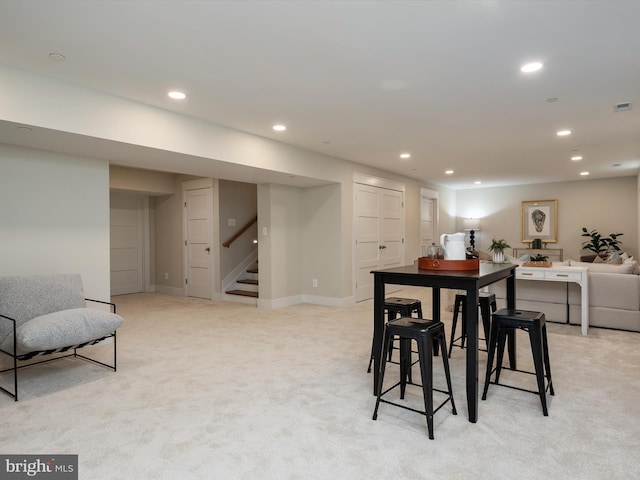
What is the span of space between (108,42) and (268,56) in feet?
3.31

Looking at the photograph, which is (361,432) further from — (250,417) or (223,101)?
(223,101)

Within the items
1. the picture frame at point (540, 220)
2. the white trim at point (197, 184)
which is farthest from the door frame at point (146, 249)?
the picture frame at point (540, 220)

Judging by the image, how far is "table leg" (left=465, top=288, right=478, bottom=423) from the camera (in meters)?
2.33

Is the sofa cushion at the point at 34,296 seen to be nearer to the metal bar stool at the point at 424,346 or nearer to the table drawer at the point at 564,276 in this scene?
the metal bar stool at the point at 424,346

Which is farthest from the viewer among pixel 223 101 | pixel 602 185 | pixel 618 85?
pixel 602 185

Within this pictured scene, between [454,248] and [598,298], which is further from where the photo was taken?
[598,298]

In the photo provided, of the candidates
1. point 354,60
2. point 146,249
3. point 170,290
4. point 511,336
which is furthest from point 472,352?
point 146,249

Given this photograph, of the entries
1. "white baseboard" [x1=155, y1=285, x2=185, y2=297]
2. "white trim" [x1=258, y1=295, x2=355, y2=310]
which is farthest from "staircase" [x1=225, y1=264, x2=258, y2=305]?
"white baseboard" [x1=155, y1=285, x2=185, y2=297]

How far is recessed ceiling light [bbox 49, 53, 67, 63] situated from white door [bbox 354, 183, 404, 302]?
4.46 meters

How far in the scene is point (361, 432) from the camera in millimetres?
2244

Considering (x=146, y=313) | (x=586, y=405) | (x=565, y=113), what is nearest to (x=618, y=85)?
(x=565, y=113)

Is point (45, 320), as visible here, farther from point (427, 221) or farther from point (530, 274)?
point (427, 221)

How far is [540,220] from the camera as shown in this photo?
9.59 metres

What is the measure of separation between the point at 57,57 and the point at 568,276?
517 cm
